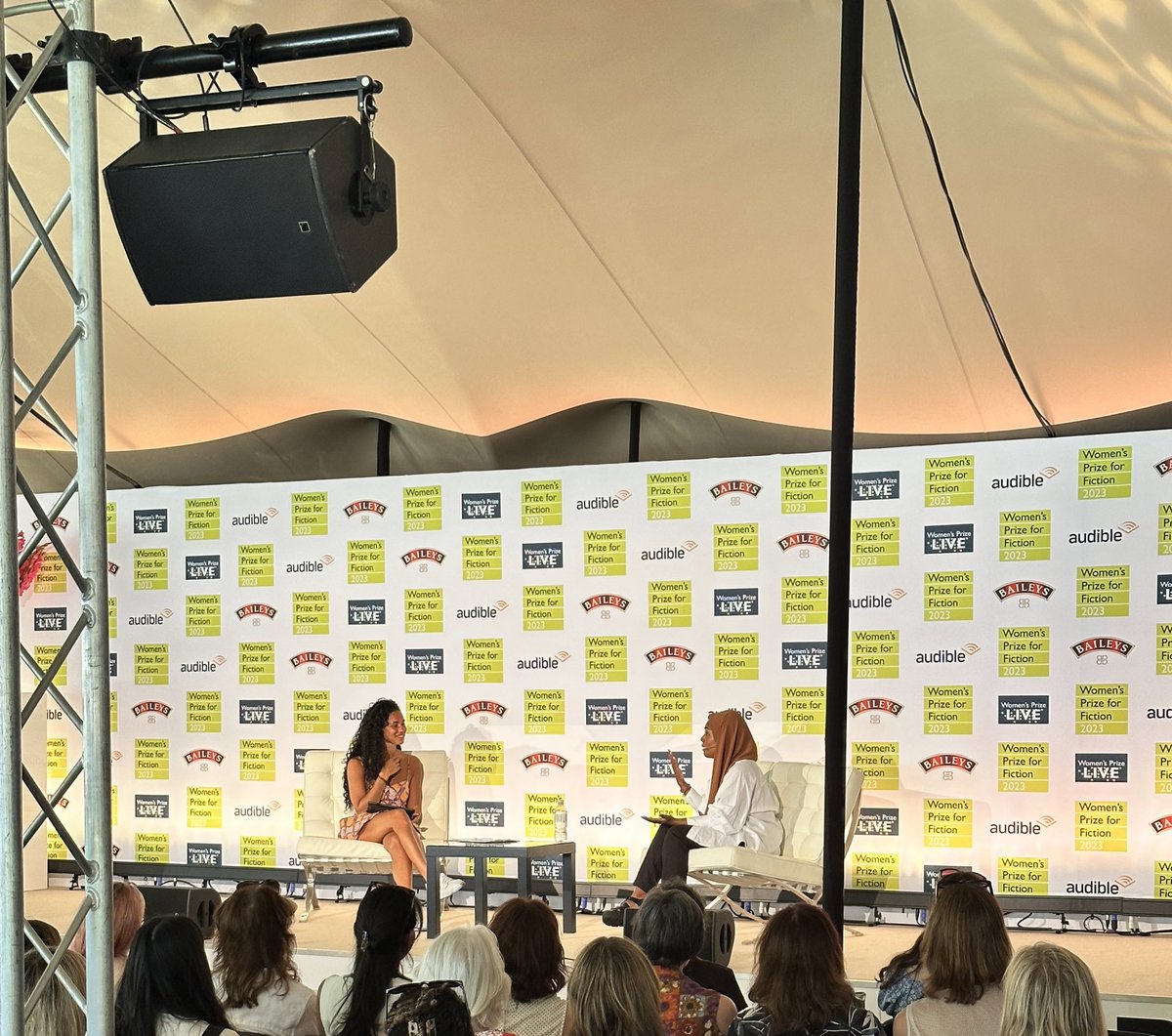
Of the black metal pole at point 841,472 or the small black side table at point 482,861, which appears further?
the small black side table at point 482,861

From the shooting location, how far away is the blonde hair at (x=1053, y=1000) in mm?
2361

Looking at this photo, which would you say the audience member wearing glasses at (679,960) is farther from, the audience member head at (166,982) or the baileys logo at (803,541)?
the baileys logo at (803,541)

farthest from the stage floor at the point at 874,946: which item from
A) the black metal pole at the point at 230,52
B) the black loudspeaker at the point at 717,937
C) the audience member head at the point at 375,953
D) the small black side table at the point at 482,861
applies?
the black metal pole at the point at 230,52

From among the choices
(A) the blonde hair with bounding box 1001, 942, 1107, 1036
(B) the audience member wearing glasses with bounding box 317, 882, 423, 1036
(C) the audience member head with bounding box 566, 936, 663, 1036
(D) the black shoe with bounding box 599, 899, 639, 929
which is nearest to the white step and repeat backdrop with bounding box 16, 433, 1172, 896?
(D) the black shoe with bounding box 599, 899, 639, 929

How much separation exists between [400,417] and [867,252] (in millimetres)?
3023

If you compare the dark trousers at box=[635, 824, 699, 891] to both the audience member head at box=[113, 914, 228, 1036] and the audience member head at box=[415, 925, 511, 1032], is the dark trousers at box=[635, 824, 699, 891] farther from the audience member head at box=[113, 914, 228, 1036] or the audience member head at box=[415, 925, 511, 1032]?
the audience member head at box=[113, 914, 228, 1036]

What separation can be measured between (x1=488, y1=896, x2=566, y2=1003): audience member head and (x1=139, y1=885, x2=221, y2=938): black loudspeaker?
184 centimetres

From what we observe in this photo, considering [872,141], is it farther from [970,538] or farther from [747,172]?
[970,538]

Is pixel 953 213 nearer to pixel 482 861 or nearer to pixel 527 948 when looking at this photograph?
pixel 482 861

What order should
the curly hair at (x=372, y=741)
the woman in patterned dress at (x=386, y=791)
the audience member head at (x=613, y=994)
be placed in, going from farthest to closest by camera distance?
the curly hair at (x=372, y=741) < the woman in patterned dress at (x=386, y=791) < the audience member head at (x=613, y=994)

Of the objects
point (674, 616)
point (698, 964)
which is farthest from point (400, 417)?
point (698, 964)

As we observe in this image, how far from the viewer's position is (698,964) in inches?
131

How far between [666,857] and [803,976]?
4.00 metres

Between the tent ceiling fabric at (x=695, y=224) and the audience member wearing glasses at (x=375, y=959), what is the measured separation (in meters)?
3.56
